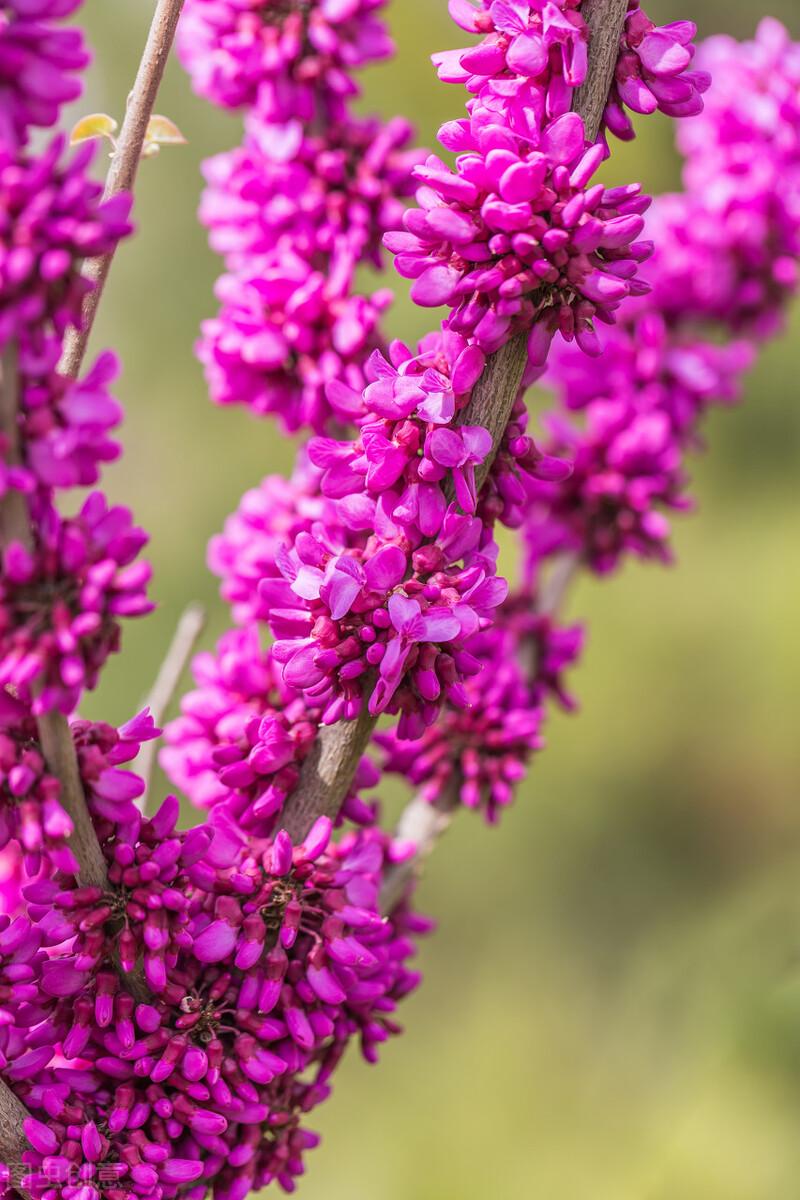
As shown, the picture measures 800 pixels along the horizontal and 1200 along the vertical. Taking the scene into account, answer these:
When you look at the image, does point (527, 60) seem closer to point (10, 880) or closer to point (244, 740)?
point (244, 740)

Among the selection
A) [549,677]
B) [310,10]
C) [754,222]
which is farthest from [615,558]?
[310,10]

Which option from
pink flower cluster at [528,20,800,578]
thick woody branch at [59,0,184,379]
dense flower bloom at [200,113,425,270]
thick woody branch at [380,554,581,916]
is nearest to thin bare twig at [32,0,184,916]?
thick woody branch at [59,0,184,379]

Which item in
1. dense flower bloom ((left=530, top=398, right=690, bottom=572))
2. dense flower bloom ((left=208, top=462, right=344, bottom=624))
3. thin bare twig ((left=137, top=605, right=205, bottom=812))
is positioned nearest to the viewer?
dense flower bloom ((left=208, top=462, right=344, bottom=624))

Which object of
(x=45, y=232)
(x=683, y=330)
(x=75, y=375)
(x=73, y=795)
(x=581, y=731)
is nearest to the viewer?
(x=45, y=232)

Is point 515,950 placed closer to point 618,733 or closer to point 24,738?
point 618,733

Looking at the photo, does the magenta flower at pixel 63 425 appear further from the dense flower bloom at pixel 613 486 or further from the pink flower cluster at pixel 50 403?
the dense flower bloom at pixel 613 486

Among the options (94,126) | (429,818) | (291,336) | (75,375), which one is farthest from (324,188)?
(429,818)

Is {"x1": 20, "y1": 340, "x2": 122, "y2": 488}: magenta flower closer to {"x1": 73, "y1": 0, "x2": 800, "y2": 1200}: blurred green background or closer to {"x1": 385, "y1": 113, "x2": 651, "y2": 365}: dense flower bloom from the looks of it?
{"x1": 385, "y1": 113, "x2": 651, "y2": 365}: dense flower bloom
